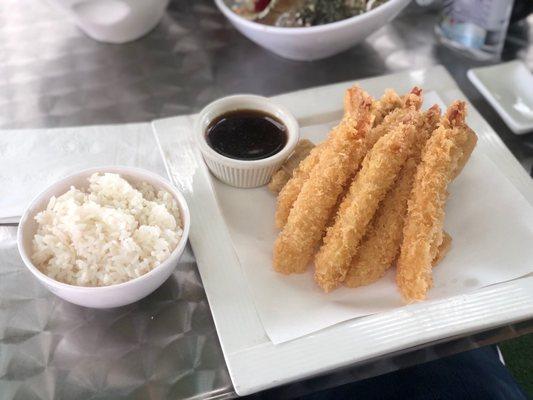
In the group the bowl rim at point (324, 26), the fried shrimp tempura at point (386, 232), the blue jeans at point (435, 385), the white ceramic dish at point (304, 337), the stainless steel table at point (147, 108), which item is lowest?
the blue jeans at point (435, 385)

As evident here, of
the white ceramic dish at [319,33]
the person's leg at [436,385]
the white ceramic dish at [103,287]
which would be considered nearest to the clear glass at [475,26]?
the white ceramic dish at [319,33]

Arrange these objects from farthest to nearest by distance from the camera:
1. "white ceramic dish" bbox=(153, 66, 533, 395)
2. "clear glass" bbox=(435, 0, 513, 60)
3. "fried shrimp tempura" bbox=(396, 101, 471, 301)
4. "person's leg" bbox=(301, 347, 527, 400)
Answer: "clear glass" bbox=(435, 0, 513, 60) < "person's leg" bbox=(301, 347, 527, 400) < "fried shrimp tempura" bbox=(396, 101, 471, 301) < "white ceramic dish" bbox=(153, 66, 533, 395)

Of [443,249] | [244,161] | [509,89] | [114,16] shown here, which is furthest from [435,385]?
[114,16]

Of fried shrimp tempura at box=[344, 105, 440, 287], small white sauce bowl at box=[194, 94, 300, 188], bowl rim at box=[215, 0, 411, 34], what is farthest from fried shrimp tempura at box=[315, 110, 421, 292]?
bowl rim at box=[215, 0, 411, 34]

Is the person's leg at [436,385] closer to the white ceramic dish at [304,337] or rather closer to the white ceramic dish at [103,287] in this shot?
the white ceramic dish at [304,337]

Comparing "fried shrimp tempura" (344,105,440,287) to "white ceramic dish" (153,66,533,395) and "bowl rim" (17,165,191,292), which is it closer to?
"white ceramic dish" (153,66,533,395)

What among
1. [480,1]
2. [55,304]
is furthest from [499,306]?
[480,1]

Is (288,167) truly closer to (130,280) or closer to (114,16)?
(130,280)
